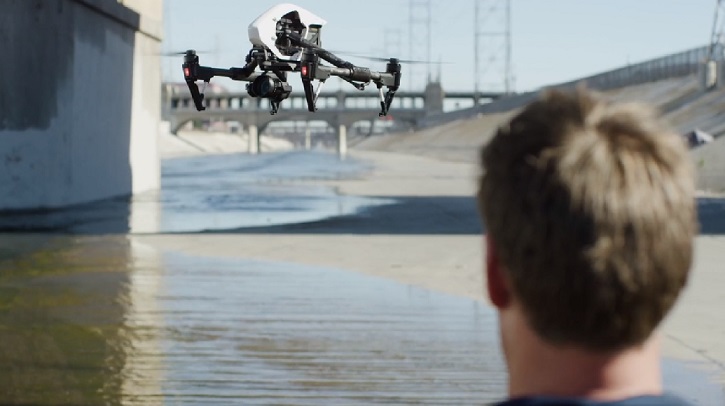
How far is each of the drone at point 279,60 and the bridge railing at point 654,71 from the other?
117 m

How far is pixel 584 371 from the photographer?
213 cm

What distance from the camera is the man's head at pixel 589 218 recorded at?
2.04 m

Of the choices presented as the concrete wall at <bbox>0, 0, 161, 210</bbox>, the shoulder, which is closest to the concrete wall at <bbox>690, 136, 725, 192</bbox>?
the concrete wall at <bbox>0, 0, 161, 210</bbox>

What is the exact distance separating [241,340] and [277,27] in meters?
3.96

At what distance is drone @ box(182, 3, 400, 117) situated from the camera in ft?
51.5

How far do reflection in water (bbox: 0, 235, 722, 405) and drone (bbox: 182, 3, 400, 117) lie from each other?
92.8 inches

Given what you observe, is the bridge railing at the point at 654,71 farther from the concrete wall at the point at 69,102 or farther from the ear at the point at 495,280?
the ear at the point at 495,280

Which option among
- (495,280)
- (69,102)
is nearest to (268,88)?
(495,280)

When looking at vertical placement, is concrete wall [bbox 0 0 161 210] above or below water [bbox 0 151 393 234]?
above

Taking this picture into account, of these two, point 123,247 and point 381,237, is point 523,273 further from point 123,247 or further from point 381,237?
point 381,237

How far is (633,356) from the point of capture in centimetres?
217

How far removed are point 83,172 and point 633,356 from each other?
124 ft

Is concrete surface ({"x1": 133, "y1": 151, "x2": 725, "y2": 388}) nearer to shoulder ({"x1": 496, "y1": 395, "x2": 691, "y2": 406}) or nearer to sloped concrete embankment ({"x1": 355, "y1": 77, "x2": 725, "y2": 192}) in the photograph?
sloped concrete embankment ({"x1": 355, "y1": 77, "x2": 725, "y2": 192})

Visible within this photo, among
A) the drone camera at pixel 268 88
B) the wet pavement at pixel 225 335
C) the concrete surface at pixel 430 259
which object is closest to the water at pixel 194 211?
the concrete surface at pixel 430 259
